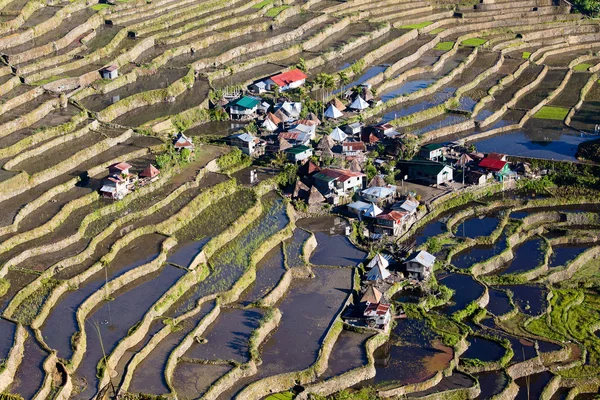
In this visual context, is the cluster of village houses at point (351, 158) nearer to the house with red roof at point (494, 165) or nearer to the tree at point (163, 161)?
the house with red roof at point (494, 165)

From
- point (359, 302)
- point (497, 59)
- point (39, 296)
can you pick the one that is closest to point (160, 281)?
point (39, 296)

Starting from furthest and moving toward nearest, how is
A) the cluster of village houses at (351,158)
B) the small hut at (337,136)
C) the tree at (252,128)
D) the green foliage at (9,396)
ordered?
the tree at (252,128), the small hut at (337,136), the cluster of village houses at (351,158), the green foliage at (9,396)

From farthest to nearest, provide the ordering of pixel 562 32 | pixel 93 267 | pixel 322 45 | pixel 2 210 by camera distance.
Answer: pixel 562 32 → pixel 322 45 → pixel 2 210 → pixel 93 267

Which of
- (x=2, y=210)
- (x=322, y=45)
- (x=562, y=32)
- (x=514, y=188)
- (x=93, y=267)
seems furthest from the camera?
(x=562, y=32)

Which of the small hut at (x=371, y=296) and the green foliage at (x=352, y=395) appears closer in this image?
the green foliage at (x=352, y=395)

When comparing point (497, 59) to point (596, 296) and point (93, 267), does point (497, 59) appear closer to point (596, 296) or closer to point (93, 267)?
point (596, 296)

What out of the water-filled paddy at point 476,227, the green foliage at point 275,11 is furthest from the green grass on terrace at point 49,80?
the water-filled paddy at point 476,227

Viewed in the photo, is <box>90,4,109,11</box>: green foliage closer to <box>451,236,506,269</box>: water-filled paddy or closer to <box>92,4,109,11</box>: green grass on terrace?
<box>92,4,109,11</box>: green grass on terrace

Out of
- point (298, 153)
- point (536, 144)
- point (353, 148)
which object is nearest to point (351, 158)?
point (353, 148)
